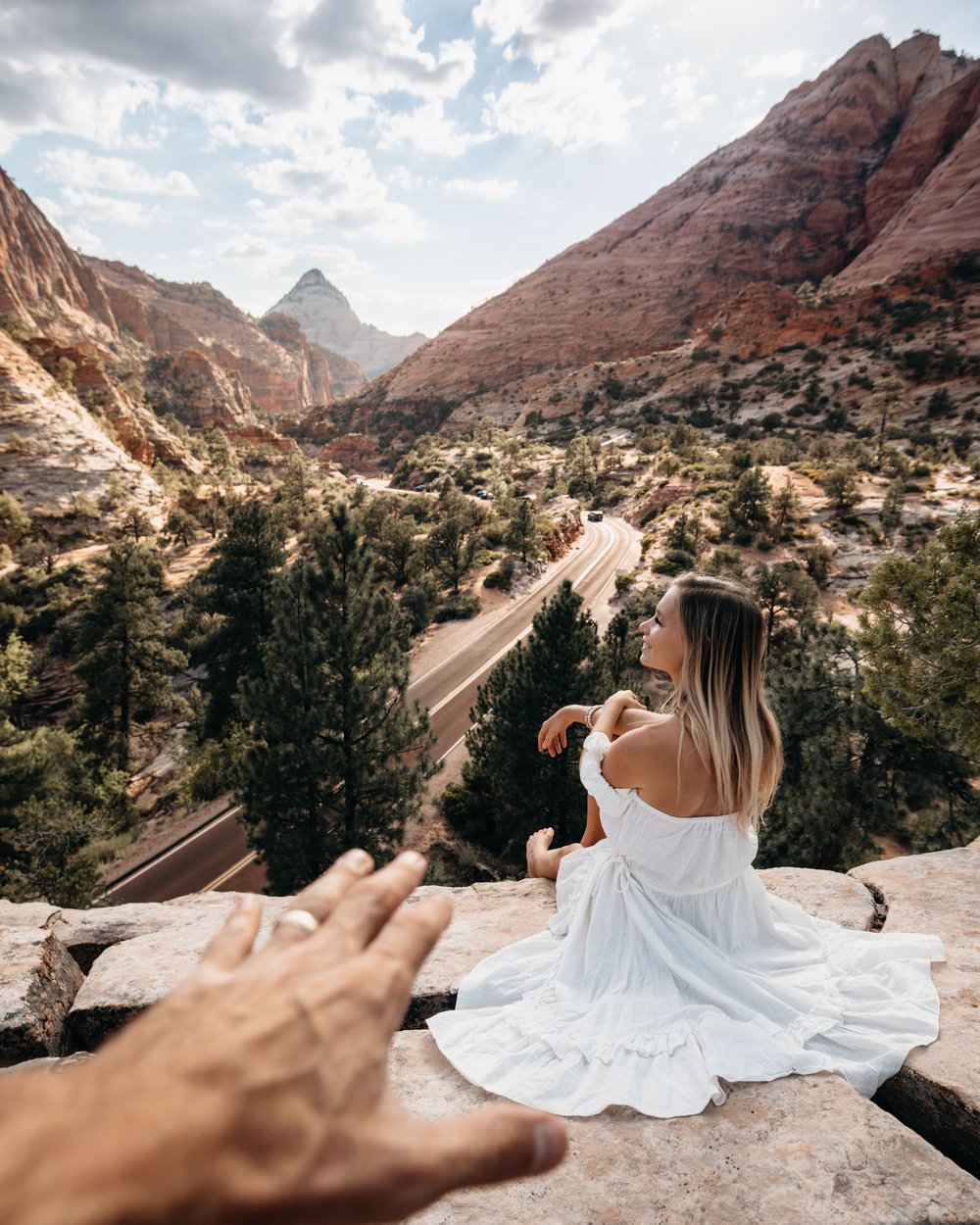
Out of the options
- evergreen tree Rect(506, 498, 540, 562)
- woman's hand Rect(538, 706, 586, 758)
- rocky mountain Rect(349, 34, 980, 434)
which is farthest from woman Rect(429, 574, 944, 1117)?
Result: rocky mountain Rect(349, 34, 980, 434)

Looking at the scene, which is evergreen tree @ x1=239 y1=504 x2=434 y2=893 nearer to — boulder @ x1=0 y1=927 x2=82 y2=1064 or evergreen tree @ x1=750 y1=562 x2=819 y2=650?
boulder @ x1=0 y1=927 x2=82 y2=1064

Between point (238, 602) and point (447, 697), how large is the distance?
27.9 ft

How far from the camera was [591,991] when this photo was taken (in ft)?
8.58

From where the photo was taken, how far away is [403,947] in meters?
0.95

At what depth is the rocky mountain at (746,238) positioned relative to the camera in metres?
95.5

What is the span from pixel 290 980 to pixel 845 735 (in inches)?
447

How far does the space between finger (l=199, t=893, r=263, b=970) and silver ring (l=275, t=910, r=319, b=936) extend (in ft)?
0.17

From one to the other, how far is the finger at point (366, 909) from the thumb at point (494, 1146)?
28cm

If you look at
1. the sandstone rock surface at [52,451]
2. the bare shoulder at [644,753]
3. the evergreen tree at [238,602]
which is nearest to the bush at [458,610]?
the evergreen tree at [238,602]

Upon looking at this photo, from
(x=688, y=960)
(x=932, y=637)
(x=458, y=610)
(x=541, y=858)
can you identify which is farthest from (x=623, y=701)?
(x=458, y=610)

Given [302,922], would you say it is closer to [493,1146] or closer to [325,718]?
[493,1146]

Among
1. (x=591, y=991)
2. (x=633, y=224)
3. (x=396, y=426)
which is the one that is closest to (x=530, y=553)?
(x=591, y=991)

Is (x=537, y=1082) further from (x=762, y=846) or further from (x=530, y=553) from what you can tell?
(x=530, y=553)

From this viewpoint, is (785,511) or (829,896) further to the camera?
(785,511)
